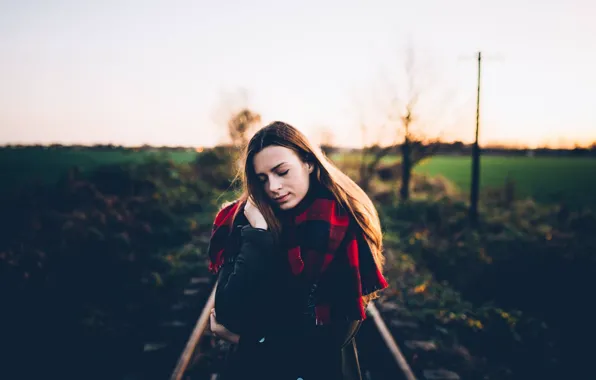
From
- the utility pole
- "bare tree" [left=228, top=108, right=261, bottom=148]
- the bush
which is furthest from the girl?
"bare tree" [left=228, top=108, right=261, bottom=148]

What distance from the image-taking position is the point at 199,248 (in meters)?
8.27

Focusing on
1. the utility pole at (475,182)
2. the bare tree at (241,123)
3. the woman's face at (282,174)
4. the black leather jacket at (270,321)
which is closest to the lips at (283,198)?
the woman's face at (282,174)

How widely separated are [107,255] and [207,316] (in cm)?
317

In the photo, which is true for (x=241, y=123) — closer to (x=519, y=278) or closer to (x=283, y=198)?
(x=519, y=278)

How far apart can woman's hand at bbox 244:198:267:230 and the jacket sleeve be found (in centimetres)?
10

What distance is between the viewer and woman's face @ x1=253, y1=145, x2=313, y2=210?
150 cm

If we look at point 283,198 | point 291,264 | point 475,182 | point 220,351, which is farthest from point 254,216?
point 475,182

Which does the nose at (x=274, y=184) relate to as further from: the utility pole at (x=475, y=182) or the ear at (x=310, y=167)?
the utility pole at (x=475, y=182)

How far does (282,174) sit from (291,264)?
1.23 ft

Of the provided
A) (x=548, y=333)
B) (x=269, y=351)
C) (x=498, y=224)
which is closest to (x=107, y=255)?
(x=269, y=351)

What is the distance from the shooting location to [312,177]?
163 cm

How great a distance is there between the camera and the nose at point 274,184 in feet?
4.85

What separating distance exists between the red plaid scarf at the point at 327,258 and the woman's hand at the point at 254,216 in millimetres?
105

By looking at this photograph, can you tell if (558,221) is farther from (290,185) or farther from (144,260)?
(290,185)
